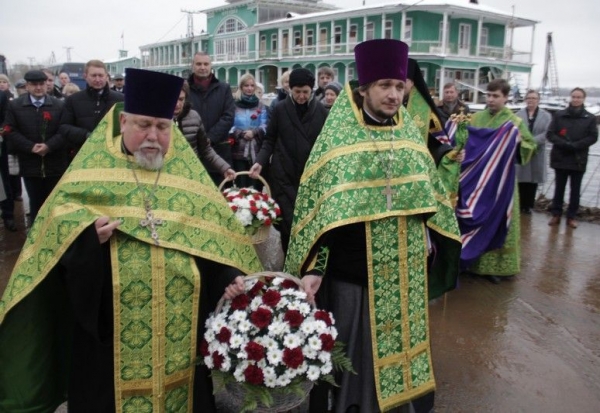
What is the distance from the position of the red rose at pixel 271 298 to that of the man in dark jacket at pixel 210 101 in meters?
3.72

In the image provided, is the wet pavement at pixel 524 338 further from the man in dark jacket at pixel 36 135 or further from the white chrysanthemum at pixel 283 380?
the white chrysanthemum at pixel 283 380

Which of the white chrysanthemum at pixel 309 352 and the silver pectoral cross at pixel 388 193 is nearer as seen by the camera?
the white chrysanthemum at pixel 309 352

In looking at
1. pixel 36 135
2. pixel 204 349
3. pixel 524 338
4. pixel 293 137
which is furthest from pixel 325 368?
pixel 36 135

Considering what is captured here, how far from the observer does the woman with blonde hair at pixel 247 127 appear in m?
7.00

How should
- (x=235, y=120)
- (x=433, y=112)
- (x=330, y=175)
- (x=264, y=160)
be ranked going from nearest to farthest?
(x=330, y=175)
(x=433, y=112)
(x=264, y=160)
(x=235, y=120)

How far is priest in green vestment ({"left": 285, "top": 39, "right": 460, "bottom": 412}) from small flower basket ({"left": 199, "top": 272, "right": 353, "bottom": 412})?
261 mm

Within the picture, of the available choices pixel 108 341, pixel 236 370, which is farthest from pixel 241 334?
pixel 108 341

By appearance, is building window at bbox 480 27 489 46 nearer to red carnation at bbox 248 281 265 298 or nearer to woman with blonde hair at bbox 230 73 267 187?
woman with blonde hair at bbox 230 73 267 187

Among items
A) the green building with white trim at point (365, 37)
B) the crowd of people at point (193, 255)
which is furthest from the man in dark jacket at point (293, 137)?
the green building with white trim at point (365, 37)

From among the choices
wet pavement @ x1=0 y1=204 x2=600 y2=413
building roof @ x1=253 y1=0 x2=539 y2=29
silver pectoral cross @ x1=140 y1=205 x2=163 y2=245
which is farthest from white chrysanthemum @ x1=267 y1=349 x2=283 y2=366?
building roof @ x1=253 y1=0 x2=539 y2=29

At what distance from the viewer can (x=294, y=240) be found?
3.00m

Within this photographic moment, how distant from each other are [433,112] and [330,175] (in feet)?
4.65

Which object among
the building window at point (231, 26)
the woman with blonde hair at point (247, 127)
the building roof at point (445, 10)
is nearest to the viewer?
the woman with blonde hair at point (247, 127)

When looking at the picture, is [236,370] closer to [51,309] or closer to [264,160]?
[51,309]
